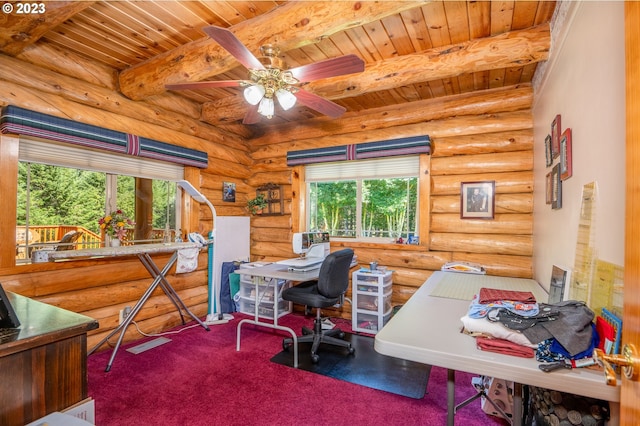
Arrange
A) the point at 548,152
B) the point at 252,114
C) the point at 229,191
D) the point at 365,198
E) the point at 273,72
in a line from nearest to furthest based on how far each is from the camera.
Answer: the point at 273,72 → the point at 548,152 → the point at 252,114 → the point at 365,198 → the point at 229,191

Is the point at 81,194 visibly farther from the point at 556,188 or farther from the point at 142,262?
the point at 556,188

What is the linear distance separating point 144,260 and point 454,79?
12.1ft

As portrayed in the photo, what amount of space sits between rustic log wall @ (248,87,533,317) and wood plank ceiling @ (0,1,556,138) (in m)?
0.35

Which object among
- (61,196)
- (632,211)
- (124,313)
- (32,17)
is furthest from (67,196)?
(632,211)

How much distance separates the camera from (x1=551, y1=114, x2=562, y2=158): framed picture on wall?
2.11m

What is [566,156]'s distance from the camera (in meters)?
1.88

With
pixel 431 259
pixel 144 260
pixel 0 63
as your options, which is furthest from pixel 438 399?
pixel 0 63

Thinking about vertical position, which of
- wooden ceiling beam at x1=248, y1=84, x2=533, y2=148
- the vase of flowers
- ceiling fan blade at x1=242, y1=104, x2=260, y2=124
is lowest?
the vase of flowers

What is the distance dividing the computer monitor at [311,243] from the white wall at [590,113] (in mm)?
2076

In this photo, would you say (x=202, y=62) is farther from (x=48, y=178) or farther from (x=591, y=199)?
(x=591, y=199)

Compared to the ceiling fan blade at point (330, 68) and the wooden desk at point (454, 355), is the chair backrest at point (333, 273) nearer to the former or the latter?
the wooden desk at point (454, 355)

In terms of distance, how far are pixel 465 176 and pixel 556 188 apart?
57.0 inches

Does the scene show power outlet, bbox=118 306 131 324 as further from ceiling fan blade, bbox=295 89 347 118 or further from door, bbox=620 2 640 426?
door, bbox=620 2 640 426

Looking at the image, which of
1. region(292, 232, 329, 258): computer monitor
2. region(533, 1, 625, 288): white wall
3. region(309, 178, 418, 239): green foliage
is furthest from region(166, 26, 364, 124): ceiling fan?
region(309, 178, 418, 239): green foliage
